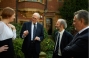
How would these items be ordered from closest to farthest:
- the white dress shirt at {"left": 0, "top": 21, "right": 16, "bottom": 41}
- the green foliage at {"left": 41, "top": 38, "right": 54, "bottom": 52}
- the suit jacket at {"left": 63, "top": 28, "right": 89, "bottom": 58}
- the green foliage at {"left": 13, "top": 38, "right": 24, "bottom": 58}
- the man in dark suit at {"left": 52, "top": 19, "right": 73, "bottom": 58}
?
1. the suit jacket at {"left": 63, "top": 28, "right": 89, "bottom": 58}
2. the white dress shirt at {"left": 0, "top": 21, "right": 16, "bottom": 41}
3. the man in dark suit at {"left": 52, "top": 19, "right": 73, "bottom": 58}
4. the green foliage at {"left": 13, "top": 38, "right": 24, "bottom": 58}
5. the green foliage at {"left": 41, "top": 38, "right": 54, "bottom": 52}

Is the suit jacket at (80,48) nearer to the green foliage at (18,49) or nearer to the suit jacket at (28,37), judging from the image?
the suit jacket at (28,37)

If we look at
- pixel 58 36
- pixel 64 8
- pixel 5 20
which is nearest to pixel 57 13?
pixel 64 8

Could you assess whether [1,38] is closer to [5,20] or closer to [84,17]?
[5,20]

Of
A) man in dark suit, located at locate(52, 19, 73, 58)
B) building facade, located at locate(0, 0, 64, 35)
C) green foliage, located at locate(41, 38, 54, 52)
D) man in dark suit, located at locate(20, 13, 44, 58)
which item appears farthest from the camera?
building facade, located at locate(0, 0, 64, 35)

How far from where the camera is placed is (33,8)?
1762cm

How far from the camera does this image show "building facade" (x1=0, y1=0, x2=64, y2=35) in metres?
17.5

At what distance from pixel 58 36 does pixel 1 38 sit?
66.1 inches

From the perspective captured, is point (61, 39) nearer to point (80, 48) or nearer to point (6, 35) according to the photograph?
point (6, 35)

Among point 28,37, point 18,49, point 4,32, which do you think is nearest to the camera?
point 4,32

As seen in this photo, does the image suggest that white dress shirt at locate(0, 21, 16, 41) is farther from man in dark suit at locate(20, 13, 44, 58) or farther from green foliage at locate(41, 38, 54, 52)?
green foliage at locate(41, 38, 54, 52)

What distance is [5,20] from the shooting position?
400 cm

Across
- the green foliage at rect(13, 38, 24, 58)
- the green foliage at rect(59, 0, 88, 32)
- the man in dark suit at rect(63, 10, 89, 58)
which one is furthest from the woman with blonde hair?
the green foliage at rect(59, 0, 88, 32)

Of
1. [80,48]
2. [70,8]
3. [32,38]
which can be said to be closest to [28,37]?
[32,38]

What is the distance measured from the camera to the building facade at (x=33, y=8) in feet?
57.4
